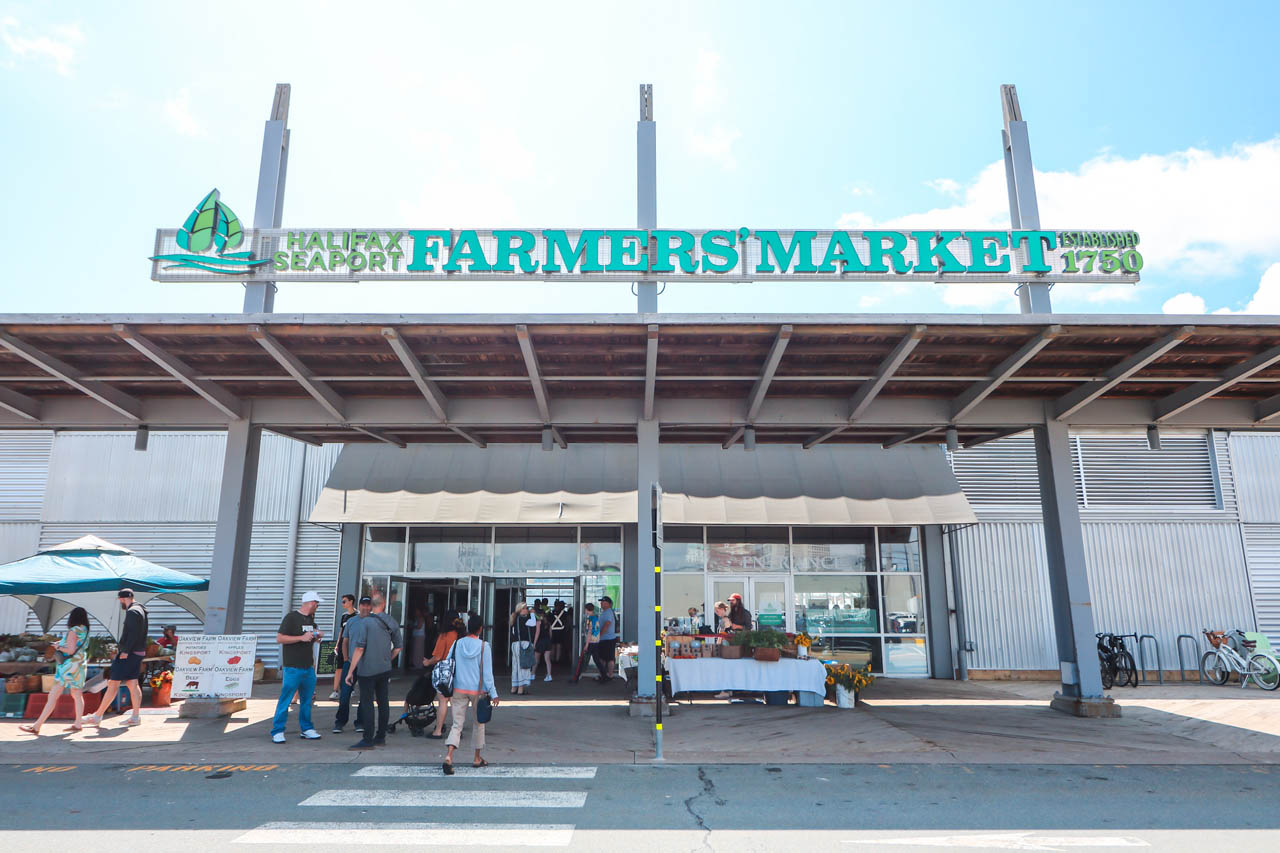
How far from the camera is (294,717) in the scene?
448 inches

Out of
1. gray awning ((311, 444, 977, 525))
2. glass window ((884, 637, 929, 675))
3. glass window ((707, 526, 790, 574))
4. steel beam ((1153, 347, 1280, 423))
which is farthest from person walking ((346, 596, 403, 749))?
glass window ((884, 637, 929, 675))

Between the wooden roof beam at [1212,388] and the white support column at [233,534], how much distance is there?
14038 millimetres

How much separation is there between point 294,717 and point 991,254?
1204cm

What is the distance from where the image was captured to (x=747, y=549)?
18.0 m

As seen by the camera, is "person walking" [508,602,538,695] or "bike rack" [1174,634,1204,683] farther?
"bike rack" [1174,634,1204,683]

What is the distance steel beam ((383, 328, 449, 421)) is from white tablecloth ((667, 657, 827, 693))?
528cm

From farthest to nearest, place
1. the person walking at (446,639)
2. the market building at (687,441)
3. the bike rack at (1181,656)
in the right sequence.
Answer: the bike rack at (1181,656) → the market building at (687,441) → the person walking at (446,639)

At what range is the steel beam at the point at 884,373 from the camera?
1003 cm

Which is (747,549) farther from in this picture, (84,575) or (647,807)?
(84,575)

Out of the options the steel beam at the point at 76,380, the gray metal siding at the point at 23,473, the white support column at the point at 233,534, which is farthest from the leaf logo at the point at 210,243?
the gray metal siding at the point at 23,473

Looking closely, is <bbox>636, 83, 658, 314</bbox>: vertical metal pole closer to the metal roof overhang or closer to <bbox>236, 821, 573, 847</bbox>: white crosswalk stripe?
the metal roof overhang

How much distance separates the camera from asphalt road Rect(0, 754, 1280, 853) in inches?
227

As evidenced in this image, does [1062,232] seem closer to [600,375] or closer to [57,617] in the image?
[600,375]

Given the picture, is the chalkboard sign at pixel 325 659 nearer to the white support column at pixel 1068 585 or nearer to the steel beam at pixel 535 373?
the steel beam at pixel 535 373
